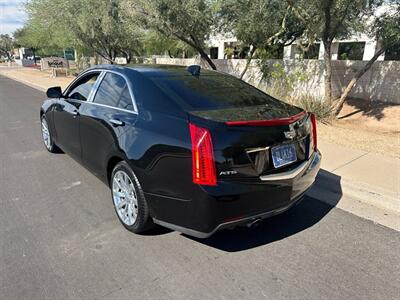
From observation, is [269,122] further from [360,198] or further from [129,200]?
[360,198]

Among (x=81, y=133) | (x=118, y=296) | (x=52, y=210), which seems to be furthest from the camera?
(x=81, y=133)

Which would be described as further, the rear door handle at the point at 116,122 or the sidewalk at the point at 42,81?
the sidewalk at the point at 42,81

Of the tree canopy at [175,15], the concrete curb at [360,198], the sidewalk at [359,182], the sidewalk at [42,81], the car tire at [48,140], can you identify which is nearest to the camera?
the concrete curb at [360,198]

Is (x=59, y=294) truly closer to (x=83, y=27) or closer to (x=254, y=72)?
(x=254, y=72)

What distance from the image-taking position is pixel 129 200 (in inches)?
122

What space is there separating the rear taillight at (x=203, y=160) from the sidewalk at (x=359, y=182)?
212 centimetres

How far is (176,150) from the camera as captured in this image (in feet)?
8.30

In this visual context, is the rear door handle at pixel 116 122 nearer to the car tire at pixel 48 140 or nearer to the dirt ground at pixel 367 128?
the car tire at pixel 48 140

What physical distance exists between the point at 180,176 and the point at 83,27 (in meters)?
17.1

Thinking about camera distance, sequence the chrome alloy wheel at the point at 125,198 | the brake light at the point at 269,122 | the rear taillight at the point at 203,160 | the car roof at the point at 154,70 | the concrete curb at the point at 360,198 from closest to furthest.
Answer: the rear taillight at the point at 203,160, the brake light at the point at 269,122, the chrome alloy wheel at the point at 125,198, the car roof at the point at 154,70, the concrete curb at the point at 360,198

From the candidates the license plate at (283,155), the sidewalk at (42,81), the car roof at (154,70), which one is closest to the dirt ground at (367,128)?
the license plate at (283,155)

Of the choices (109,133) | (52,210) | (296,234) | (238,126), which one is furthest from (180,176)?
(52,210)

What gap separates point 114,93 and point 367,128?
A: 763cm

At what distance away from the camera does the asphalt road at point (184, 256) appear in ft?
7.89
